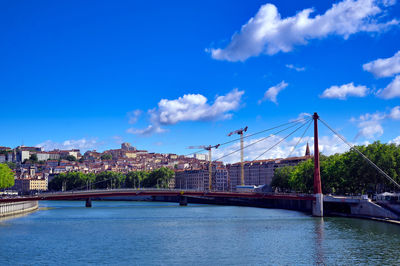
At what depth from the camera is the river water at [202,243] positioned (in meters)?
27.5

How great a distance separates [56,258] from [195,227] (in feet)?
59.8

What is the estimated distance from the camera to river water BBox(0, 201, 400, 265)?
90.3ft

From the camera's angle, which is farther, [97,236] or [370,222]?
[370,222]

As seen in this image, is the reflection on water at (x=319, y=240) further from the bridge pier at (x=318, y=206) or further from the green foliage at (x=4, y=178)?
the green foliage at (x=4, y=178)

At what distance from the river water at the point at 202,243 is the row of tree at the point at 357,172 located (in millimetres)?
9296

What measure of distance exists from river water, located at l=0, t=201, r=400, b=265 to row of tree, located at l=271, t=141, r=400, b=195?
930 cm

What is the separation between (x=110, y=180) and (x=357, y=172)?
9981 cm

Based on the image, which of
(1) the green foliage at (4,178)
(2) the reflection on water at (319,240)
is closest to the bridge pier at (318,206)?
(2) the reflection on water at (319,240)

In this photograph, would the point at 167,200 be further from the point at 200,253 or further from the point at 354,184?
the point at 200,253

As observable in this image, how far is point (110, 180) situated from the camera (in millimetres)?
146125

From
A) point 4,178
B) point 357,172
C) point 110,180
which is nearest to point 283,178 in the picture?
point 357,172

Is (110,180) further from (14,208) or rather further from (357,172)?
(357,172)

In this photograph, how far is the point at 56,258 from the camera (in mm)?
28031

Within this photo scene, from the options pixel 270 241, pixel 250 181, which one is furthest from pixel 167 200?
pixel 270 241
